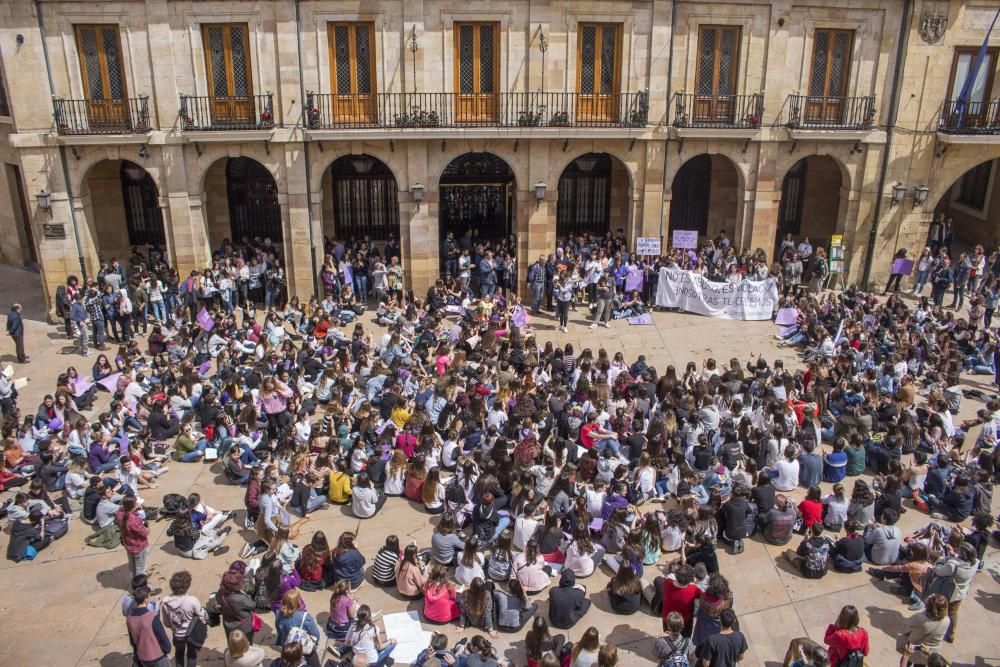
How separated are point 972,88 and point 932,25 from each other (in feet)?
6.99

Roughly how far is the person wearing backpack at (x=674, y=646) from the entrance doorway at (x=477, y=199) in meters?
17.8

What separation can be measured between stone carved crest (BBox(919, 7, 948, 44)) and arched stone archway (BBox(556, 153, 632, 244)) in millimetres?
9098

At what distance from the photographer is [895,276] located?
2648cm

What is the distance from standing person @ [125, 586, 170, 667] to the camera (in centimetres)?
A: 1104

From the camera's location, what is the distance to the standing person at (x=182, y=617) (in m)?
11.4

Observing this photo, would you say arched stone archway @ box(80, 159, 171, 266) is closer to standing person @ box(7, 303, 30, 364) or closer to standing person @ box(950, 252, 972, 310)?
standing person @ box(7, 303, 30, 364)

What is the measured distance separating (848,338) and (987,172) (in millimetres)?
12820

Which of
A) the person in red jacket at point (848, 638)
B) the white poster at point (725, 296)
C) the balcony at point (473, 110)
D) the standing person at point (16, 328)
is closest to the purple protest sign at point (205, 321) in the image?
the standing person at point (16, 328)

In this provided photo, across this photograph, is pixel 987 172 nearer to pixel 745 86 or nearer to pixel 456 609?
pixel 745 86

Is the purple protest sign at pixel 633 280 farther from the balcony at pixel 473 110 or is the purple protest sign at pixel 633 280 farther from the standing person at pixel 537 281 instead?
the balcony at pixel 473 110

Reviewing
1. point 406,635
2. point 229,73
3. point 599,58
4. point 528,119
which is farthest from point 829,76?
point 406,635

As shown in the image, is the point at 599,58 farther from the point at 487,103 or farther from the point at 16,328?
the point at 16,328

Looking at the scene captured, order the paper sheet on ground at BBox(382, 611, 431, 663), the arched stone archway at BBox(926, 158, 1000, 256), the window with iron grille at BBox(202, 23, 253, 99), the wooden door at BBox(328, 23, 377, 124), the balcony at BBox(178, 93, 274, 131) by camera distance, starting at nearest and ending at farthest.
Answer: the paper sheet on ground at BBox(382, 611, 431, 663) → the window with iron grille at BBox(202, 23, 253, 99) → the balcony at BBox(178, 93, 274, 131) → the wooden door at BBox(328, 23, 377, 124) → the arched stone archway at BBox(926, 158, 1000, 256)

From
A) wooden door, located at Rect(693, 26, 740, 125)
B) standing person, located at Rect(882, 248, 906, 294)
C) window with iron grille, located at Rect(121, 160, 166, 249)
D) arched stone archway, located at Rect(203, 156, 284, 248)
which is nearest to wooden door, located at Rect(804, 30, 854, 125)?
wooden door, located at Rect(693, 26, 740, 125)
